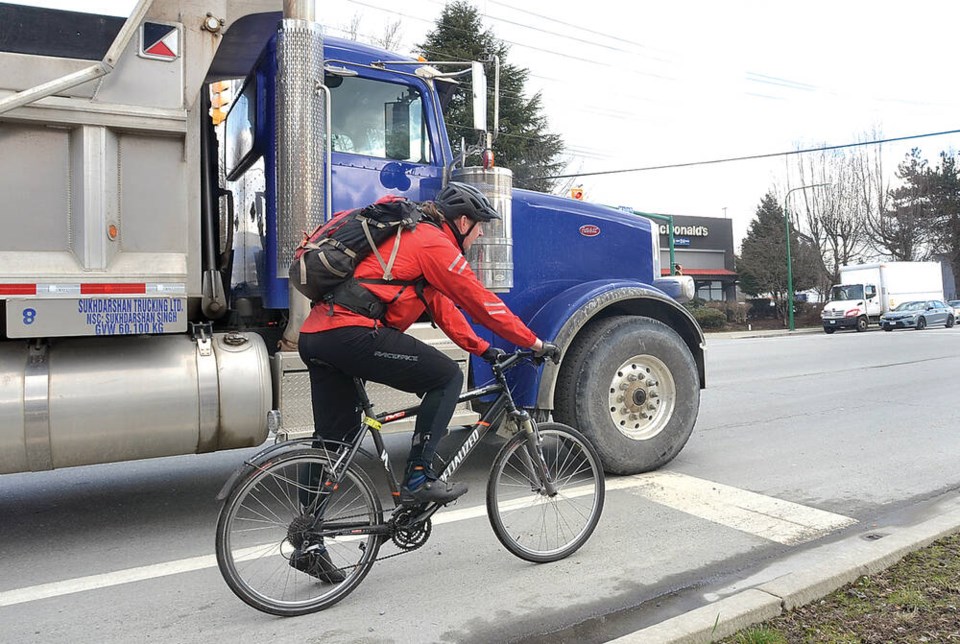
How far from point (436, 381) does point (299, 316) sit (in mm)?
1612

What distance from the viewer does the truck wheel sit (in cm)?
561

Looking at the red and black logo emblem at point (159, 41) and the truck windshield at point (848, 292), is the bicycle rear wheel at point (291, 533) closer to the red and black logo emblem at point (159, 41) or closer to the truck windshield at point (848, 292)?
the red and black logo emblem at point (159, 41)

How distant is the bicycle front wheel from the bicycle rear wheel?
0.68 metres

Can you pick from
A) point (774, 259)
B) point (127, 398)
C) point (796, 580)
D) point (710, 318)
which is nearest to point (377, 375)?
point (127, 398)

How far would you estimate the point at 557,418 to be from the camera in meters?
5.70

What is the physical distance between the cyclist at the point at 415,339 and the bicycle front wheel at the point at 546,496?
1.07 feet

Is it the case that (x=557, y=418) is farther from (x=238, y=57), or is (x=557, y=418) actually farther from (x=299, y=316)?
(x=238, y=57)

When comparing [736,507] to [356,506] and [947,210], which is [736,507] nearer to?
[356,506]

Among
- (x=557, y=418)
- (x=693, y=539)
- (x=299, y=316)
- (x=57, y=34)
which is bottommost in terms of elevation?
(x=693, y=539)

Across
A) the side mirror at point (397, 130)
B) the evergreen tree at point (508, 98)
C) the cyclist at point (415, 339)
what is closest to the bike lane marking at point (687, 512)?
the cyclist at point (415, 339)

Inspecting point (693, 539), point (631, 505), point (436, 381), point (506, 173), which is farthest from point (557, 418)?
point (436, 381)

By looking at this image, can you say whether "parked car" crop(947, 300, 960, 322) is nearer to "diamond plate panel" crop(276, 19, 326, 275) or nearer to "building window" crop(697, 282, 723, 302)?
"building window" crop(697, 282, 723, 302)

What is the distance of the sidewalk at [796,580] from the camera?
3.17m

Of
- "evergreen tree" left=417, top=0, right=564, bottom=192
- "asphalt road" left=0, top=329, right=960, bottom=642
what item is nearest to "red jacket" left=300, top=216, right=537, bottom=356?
"asphalt road" left=0, top=329, right=960, bottom=642
